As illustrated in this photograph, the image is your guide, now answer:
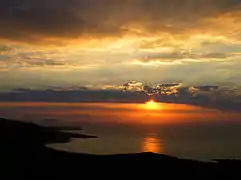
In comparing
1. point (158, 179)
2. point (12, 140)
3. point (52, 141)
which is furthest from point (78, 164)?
point (52, 141)

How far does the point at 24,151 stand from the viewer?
42.4 meters

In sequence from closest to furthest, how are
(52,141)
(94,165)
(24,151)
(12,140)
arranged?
1. (94,165)
2. (24,151)
3. (12,140)
4. (52,141)

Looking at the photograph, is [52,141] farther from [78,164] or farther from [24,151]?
[78,164]

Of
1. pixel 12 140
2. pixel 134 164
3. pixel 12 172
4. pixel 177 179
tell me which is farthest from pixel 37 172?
pixel 12 140

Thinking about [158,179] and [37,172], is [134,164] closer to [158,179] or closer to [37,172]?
[158,179]

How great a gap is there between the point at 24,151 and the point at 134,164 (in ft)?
49.7

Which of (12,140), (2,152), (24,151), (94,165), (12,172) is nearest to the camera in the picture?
(12,172)

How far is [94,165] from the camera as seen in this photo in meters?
32.3

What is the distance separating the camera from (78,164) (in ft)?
106

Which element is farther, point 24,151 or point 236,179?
point 24,151

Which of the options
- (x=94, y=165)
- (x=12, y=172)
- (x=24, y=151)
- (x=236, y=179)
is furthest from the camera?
(x=24, y=151)

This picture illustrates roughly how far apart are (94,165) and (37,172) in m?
5.43

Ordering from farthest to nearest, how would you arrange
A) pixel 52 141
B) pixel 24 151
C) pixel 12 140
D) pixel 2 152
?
pixel 52 141 < pixel 12 140 < pixel 24 151 < pixel 2 152

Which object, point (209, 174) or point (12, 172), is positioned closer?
point (12, 172)
